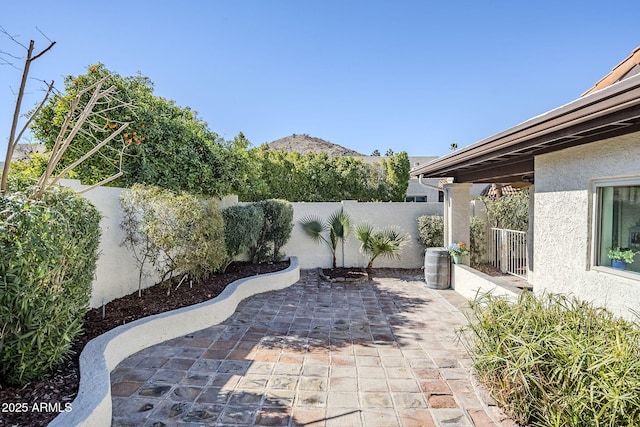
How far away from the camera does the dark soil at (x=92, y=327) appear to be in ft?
9.62

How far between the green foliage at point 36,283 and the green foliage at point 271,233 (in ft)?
24.2

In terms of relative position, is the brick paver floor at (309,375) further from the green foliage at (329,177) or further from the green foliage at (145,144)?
the green foliage at (329,177)

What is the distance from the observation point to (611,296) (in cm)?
423

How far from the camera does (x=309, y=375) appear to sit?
178 inches

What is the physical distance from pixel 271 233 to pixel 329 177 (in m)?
10.2

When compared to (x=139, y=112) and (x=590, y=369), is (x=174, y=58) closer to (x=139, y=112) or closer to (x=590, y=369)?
(x=139, y=112)

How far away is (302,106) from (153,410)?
49.6ft

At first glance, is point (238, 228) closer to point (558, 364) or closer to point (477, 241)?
point (477, 241)

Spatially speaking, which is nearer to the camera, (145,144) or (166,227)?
(166,227)

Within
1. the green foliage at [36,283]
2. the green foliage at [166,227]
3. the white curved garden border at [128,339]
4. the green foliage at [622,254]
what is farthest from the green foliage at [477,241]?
the green foliage at [36,283]

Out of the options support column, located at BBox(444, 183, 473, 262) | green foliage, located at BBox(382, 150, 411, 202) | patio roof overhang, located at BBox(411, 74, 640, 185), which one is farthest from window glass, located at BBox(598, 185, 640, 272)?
green foliage, located at BBox(382, 150, 411, 202)

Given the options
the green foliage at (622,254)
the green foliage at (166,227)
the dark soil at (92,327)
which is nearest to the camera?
the dark soil at (92,327)

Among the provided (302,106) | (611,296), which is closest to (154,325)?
(611,296)

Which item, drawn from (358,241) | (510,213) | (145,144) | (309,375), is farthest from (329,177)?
(309,375)
